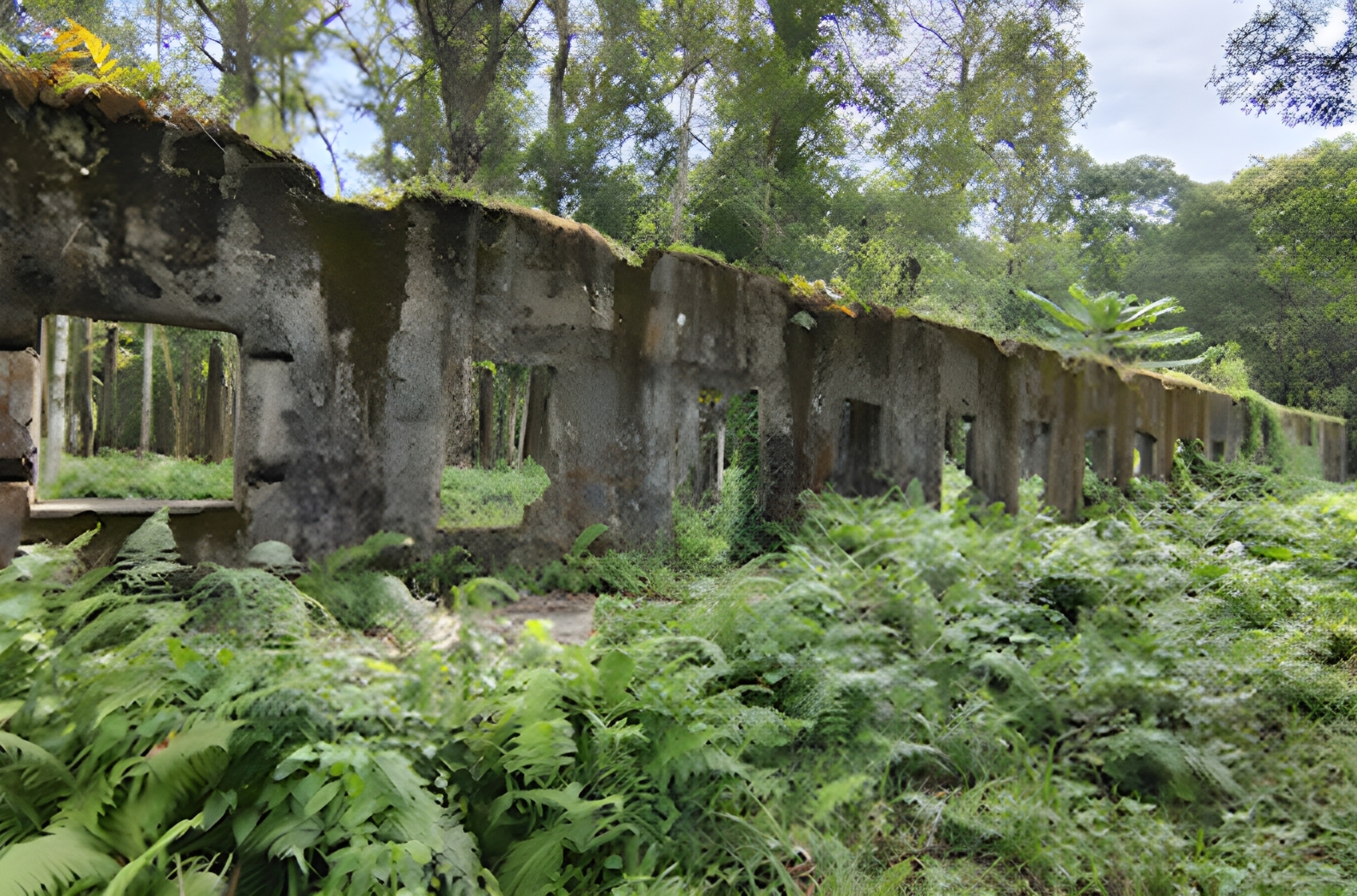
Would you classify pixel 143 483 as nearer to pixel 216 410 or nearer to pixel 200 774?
pixel 216 410

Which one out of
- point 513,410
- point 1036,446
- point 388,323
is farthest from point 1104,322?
point 388,323

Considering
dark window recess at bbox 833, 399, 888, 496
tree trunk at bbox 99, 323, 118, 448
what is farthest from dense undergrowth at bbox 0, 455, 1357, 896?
tree trunk at bbox 99, 323, 118, 448

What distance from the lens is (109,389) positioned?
58.2 feet

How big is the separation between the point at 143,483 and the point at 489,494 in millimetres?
4114

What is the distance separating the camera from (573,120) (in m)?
19.8

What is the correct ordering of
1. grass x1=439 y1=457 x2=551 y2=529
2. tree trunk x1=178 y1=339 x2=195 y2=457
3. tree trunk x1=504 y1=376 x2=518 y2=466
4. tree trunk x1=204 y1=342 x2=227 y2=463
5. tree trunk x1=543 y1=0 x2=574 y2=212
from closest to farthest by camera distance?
grass x1=439 y1=457 x2=551 y2=529
tree trunk x1=204 y1=342 x2=227 y2=463
tree trunk x1=504 y1=376 x2=518 y2=466
tree trunk x1=543 y1=0 x2=574 y2=212
tree trunk x1=178 y1=339 x2=195 y2=457

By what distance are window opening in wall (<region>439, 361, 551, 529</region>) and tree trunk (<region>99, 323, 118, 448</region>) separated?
6805mm

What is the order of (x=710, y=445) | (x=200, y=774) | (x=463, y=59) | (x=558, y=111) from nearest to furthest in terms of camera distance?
1. (x=200, y=774)
2. (x=710, y=445)
3. (x=463, y=59)
4. (x=558, y=111)

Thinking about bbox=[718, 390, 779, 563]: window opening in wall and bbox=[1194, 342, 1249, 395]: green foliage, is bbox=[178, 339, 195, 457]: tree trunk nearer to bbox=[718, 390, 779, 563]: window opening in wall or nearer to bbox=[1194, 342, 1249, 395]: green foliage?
bbox=[718, 390, 779, 563]: window opening in wall

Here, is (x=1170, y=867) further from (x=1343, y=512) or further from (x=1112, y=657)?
(x=1343, y=512)

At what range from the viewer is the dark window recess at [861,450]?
9.36 metres

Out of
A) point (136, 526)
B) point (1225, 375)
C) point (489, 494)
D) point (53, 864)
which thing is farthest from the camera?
point (1225, 375)

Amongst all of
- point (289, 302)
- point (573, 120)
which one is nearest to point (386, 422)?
point (289, 302)

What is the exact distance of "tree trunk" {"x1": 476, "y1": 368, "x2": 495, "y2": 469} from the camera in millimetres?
17603
